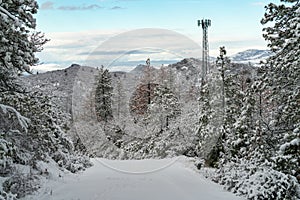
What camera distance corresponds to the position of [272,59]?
11188 millimetres

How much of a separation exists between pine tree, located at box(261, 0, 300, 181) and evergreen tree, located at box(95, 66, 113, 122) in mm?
29232

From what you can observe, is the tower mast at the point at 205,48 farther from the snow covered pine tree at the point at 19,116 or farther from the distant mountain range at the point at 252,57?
the snow covered pine tree at the point at 19,116

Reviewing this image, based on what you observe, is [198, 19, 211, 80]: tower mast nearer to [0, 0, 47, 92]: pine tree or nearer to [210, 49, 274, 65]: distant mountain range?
→ [210, 49, 274, 65]: distant mountain range

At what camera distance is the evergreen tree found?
3962 centimetres

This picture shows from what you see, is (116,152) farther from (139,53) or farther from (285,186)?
(285,186)

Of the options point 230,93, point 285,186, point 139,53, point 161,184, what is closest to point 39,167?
point 161,184

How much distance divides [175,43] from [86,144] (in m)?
24.6

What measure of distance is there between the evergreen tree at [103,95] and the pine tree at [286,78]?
Result: 29232 mm

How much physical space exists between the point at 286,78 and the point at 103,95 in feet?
105

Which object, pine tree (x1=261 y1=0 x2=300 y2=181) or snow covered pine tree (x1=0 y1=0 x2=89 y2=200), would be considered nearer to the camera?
snow covered pine tree (x1=0 y1=0 x2=89 y2=200)

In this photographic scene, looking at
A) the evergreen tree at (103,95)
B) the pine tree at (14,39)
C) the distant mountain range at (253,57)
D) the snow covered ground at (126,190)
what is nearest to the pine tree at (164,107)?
the evergreen tree at (103,95)

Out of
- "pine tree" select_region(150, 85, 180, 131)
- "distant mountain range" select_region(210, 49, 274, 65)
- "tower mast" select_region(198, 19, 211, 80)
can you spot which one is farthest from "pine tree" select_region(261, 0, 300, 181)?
"pine tree" select_region(150, 85, 180, 131)

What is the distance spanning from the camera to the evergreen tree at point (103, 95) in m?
39.6

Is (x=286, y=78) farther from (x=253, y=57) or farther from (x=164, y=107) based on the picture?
(x=164, y=107)
